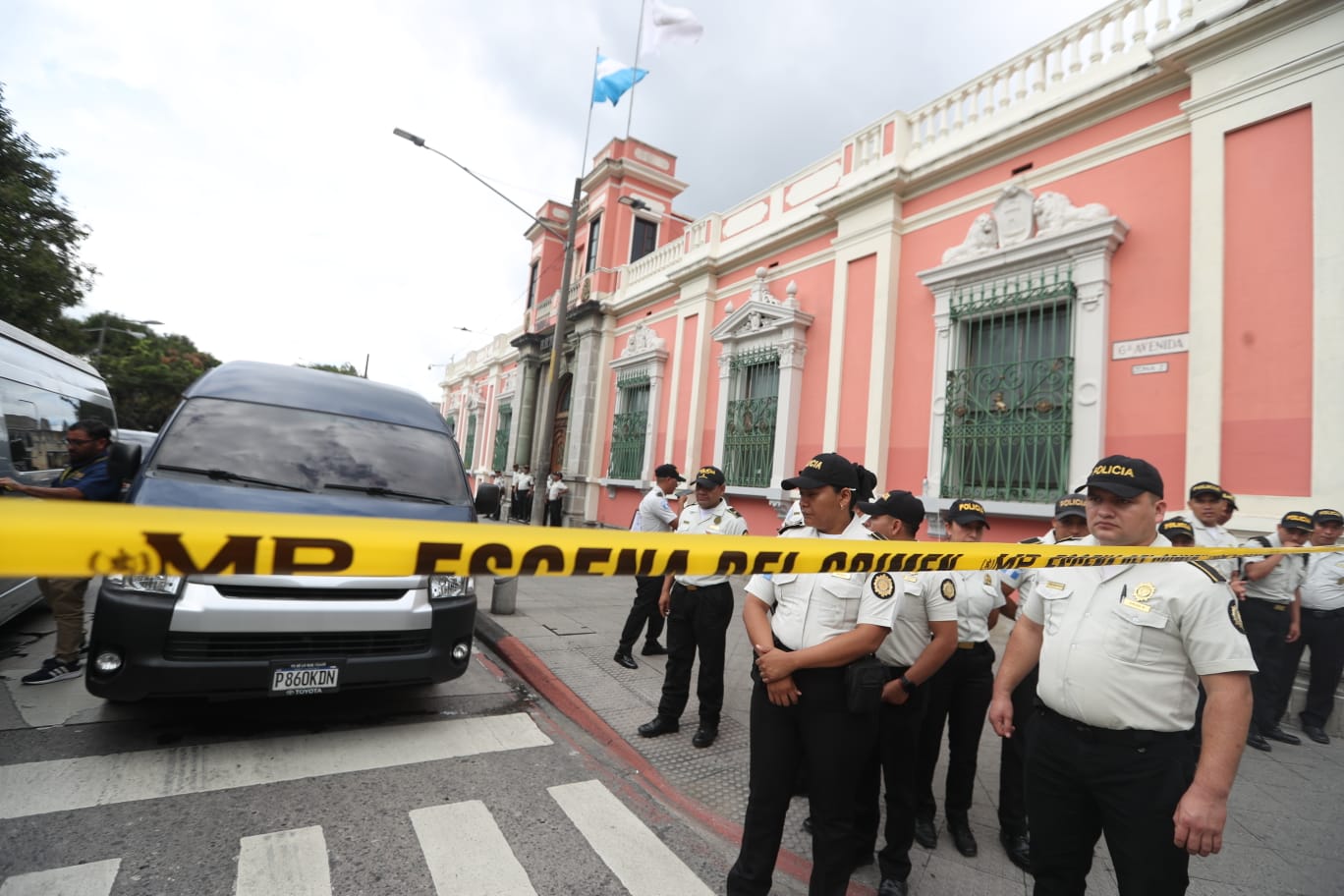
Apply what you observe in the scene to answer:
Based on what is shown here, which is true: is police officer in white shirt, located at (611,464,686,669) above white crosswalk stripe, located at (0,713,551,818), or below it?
above

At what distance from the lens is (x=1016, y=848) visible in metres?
2.99

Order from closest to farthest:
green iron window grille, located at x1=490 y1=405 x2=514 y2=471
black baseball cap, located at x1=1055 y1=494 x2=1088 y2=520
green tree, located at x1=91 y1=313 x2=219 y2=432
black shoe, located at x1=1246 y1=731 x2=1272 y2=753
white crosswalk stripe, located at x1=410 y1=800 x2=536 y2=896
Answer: white crosswalk stripe, located at x1=410 y1=800 x2=536 y2=896 → black baseball cap, located at x1=1055 y1=494 x2=1088 y2=520 → black shoe, located at x1=1246 y1=731 x2=1272 y2=753 → green iron window grille, located at x1=490 y1=405 x2=514 y2=471 → green tree, located at x1=91 y1=313 x2=219 y2=432

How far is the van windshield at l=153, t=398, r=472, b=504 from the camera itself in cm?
382

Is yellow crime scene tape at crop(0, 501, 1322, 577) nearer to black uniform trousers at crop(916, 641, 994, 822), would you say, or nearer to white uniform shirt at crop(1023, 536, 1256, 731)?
white uniform shirt at crop(1023, 536, 1256, 731)

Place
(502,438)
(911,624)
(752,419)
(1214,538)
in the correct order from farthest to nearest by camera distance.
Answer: (502,438) < (752,419) < (1214,538) < (911,624)

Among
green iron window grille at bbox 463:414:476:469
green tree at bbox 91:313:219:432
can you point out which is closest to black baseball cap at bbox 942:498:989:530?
green iron window grille at bbox 463:414:476:469

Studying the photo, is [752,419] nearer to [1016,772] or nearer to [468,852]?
[1016,772]

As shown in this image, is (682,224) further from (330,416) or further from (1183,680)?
(1183,680)

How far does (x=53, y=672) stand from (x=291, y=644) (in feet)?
7.52

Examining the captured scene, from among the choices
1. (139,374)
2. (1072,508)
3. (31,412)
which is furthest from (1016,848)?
(139,374)

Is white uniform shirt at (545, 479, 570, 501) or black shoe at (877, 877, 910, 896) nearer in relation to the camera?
black shoe at (877, 877, 910, 896)

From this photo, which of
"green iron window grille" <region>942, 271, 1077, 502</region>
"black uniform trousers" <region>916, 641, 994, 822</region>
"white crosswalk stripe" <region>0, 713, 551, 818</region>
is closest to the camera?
"white crosswalk stripe" <region>0, 713, 551, 818</region>

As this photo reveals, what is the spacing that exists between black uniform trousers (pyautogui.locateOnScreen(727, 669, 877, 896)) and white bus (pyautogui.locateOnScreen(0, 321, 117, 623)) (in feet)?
17.0

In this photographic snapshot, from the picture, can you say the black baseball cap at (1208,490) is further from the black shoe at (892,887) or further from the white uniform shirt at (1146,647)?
the black shoe at (892,887)
